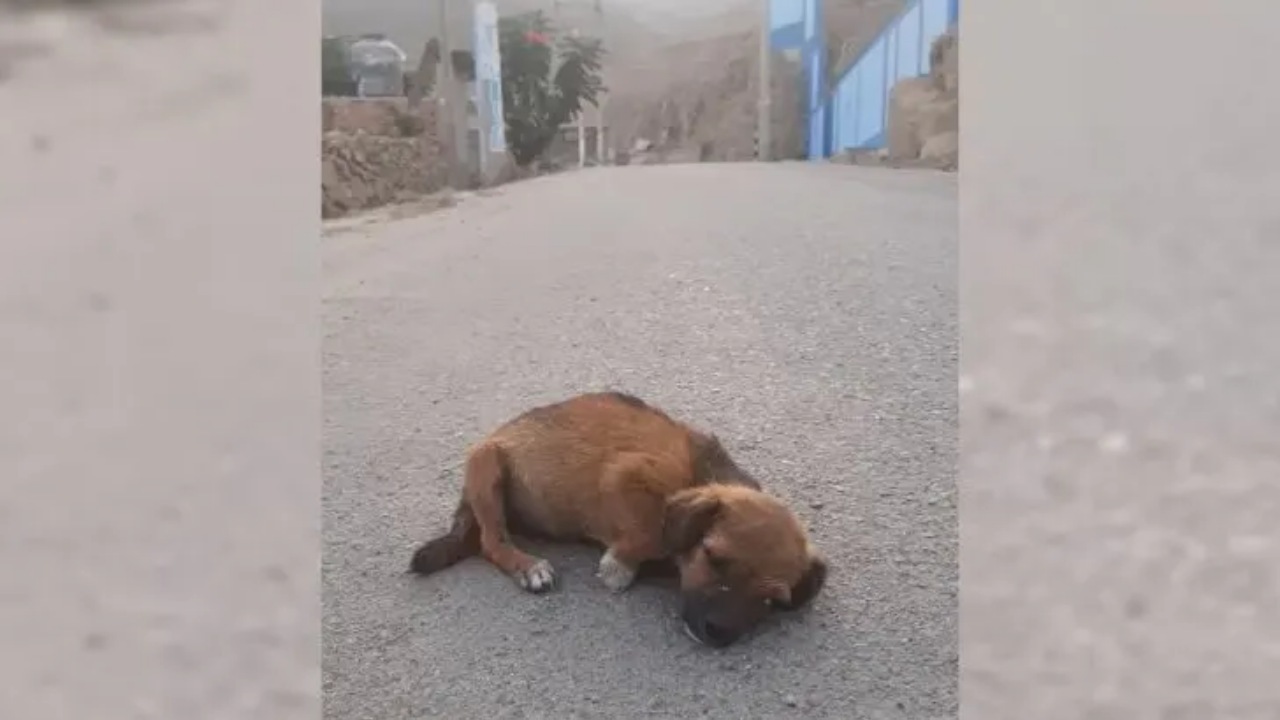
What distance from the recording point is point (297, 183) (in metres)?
0.64

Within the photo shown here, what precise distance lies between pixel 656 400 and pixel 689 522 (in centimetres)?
6

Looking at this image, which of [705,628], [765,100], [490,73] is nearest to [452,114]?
[490,73]

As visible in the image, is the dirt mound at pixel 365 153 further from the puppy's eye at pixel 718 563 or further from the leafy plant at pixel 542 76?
the puppy's eye at pixel 718 563

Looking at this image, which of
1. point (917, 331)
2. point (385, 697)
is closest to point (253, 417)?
point (385, 697)

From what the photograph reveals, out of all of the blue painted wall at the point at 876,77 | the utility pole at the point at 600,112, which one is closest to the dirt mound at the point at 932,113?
the blue painted wall at the point at 876,77

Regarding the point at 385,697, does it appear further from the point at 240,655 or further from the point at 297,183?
the point at 297,183

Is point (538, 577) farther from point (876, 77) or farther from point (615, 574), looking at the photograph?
point (876, 77)

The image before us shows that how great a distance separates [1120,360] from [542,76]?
0.29m

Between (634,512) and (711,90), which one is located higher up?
(711,90)

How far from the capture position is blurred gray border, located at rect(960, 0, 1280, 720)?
0.62 meters

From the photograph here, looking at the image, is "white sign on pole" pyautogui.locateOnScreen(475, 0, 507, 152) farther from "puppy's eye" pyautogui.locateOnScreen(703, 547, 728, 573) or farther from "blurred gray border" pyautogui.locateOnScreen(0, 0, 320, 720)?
"puppy's eye" pyautogui.locateOnScreen(703, 547, 728, 573)

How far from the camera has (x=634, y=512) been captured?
0.65 metres

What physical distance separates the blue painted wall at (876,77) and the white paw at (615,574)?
21 centimetres

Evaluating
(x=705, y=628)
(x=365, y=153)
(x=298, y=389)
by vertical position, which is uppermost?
(x=365, y=153)
